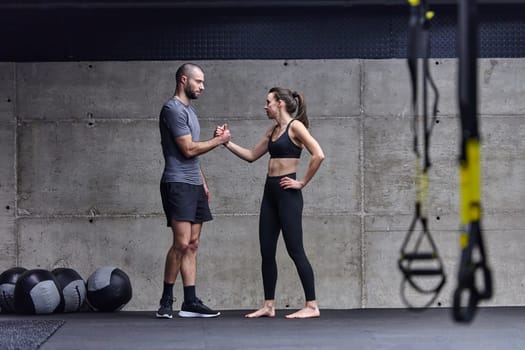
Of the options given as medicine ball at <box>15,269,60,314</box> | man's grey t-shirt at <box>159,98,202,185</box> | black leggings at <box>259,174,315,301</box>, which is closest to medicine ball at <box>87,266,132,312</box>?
medicine ball at <box>15,269,60,314</box>

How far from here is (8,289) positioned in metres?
6.80

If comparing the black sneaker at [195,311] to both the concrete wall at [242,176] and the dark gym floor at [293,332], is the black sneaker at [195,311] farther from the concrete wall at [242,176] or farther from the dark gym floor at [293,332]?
the concrete wall at [242,176]

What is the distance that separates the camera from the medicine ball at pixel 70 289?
22.3 feet

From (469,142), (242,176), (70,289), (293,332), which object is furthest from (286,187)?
(469,142)

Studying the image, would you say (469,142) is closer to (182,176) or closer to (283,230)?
(283,230)

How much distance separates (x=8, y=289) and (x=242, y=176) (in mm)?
1928

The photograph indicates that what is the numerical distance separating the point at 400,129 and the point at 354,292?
1.30 m

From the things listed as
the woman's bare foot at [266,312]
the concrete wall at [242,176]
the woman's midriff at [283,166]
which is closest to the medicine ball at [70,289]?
the concrete wall at [242,176]

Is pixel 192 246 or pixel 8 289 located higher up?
pixel 192 246

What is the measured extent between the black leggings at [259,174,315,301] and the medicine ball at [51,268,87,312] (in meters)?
1.36

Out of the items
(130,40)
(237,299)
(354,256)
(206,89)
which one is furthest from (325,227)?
(130,40)

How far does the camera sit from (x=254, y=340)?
5414mm

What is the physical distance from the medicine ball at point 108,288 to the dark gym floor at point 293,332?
9cm

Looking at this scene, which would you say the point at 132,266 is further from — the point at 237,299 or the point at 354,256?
the point at 354,256
